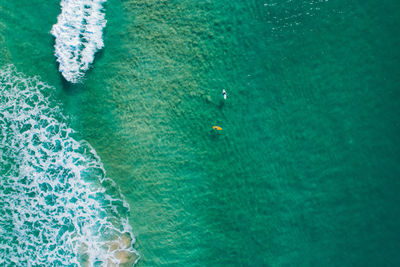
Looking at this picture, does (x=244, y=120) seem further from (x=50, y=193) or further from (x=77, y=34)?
(x=50, y=193)

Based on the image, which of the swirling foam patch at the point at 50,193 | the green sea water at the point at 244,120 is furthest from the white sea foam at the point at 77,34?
A: the swirling foam patch at the point at 50,193

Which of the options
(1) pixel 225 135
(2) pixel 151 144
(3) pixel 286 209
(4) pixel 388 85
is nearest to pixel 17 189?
(2) pixel 151 144

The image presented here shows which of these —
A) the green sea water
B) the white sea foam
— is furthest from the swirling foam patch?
the white sea foam

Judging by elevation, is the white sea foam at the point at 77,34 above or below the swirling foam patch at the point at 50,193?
above

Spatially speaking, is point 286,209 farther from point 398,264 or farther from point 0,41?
point 0,41

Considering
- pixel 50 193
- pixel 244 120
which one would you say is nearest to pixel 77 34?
pixel 50 193

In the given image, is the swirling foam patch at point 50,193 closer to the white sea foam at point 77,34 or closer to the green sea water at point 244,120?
the green sea water at point 244,120
